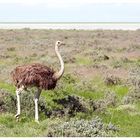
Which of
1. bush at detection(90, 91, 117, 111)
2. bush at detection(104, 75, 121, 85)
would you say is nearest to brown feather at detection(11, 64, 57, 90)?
bush at detection(90, 91, 117, 111)

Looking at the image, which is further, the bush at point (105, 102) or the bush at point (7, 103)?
the bush at point (105, 102)

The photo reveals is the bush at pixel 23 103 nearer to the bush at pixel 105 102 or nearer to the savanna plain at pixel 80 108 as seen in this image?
the savanna plain at pixel 80 108

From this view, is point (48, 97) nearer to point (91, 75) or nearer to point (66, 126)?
point (66, 126)

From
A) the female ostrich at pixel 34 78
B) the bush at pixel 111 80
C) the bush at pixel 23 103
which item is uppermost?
the female ostrich at pixel 34 78

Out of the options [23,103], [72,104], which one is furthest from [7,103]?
[72,104]

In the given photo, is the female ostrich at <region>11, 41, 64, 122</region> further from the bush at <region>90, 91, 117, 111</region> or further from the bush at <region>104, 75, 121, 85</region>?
the bush at <region>104, 75, 121, 85</region>

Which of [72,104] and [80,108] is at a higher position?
[72,104]

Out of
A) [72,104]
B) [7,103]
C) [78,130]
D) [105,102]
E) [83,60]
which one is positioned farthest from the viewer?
[83,60]

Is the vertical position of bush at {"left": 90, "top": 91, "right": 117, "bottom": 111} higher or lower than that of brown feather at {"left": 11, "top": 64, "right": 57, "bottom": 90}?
lower

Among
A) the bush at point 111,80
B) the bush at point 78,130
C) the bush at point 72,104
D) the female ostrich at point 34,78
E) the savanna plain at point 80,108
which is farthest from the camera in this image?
the bush at point 111,80

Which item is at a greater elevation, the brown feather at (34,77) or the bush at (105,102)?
the brown feather at (34,77)

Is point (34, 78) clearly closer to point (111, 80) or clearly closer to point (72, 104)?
point (72, 104)

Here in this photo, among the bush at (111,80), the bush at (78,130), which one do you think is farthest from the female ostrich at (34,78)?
the bush at (111,80)

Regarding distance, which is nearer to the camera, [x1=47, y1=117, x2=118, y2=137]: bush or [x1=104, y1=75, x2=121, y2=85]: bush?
[x1=47, y1=117, x2=118, y2=137]: bush
